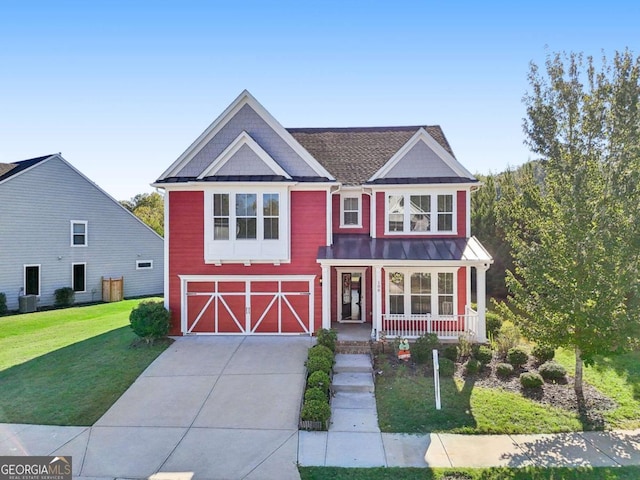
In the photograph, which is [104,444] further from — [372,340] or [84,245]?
[84,245]

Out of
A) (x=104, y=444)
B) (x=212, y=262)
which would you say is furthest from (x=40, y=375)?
(x=212, y=262)

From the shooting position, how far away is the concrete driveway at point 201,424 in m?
7.12

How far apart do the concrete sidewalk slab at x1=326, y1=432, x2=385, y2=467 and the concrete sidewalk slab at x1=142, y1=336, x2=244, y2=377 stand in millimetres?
4728

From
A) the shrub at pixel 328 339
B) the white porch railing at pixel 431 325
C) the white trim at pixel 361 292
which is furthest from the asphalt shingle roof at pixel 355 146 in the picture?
the shrub at pixel 328 339

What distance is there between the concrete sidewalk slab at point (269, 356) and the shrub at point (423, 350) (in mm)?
3525

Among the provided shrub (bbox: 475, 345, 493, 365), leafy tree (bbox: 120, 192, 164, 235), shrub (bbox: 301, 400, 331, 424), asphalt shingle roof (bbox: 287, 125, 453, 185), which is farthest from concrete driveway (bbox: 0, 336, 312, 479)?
leafy tree (bbox: 120, 192, 164, 235)

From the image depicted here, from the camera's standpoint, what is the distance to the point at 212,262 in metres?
14.5

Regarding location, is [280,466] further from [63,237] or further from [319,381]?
[63,237]

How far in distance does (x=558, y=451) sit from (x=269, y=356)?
8055 millimetres

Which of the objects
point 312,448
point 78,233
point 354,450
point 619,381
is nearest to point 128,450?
point 312,448

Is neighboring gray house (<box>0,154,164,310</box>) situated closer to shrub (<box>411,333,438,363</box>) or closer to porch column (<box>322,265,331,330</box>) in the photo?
porch column (<box>322,265,331,330</box>)

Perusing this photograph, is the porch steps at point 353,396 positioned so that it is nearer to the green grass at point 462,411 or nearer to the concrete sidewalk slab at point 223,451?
the green grass at point 462,411

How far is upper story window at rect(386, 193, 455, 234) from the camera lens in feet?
49.1

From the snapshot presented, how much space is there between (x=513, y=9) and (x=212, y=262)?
43.1ft
